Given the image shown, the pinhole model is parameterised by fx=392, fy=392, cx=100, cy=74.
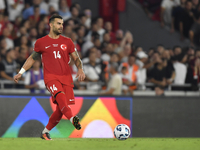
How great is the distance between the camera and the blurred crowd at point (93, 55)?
1036cm

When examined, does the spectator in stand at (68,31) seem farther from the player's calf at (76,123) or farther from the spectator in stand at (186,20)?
the player's calf at (76,123)

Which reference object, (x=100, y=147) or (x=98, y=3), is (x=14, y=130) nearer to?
(x=100, y=147)

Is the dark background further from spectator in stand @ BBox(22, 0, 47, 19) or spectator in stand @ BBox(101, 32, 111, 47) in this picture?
spectator in stand @ BBox(22, 0, 47, 19)

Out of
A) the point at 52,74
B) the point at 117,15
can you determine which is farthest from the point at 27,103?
the point at 117,15

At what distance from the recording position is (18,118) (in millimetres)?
8977

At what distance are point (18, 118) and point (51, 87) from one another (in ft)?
8.15

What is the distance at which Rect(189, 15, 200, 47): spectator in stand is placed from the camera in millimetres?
13514

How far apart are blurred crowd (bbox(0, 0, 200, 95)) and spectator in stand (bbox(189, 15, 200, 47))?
1181mm

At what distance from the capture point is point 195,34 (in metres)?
13.6

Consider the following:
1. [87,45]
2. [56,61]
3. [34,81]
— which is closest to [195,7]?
[87,45]

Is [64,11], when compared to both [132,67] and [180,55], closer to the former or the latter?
[132,67]

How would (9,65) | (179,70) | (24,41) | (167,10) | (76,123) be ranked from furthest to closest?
(167,10) → (179,70) → (24,41) → (9,65) → (76,123)

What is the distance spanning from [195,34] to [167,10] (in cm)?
150

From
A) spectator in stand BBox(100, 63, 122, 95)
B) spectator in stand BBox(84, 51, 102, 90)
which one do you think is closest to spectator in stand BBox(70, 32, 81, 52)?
spectator in stand BBox(84, 51, 102, 90)
